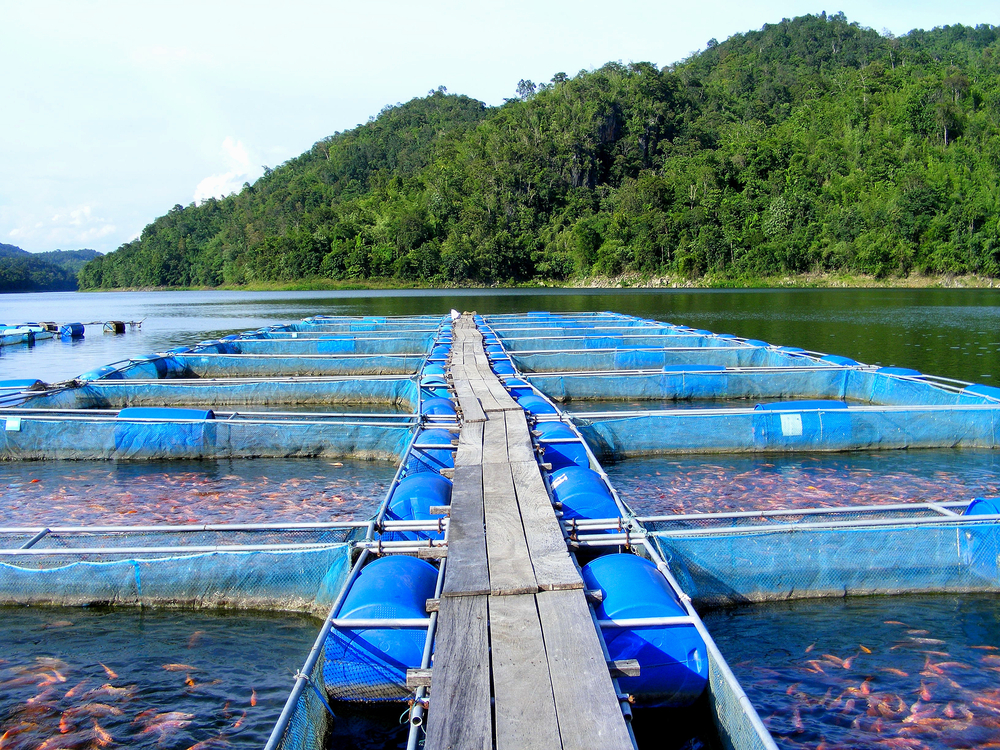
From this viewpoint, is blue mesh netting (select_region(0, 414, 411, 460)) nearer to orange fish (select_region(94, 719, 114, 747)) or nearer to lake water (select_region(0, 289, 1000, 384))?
orange fish (select_region(94, 719, 114, 747))

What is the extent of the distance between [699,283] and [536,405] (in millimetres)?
68618

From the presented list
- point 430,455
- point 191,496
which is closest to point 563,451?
point 430,455

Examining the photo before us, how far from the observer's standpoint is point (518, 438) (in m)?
Answer: 9.67

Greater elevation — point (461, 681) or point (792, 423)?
point (792, 423)

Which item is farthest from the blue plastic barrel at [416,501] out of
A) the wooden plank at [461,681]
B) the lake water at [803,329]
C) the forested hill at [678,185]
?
the forested hill at [678,185]

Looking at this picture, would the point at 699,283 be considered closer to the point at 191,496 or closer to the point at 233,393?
the point at 233,393

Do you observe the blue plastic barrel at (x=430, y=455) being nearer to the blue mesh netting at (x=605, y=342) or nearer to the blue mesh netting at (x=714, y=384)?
the blue mesh netting at (x=714, y=384)

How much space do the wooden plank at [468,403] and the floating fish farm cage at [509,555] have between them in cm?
10

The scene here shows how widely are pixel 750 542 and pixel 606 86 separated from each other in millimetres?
114701

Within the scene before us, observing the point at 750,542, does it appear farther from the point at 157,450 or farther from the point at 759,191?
the point at 759,191

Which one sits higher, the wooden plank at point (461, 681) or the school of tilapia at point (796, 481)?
the wooden plank at point (461, 681)

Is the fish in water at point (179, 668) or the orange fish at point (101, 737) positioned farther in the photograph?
the fish in water at point (179, 668)

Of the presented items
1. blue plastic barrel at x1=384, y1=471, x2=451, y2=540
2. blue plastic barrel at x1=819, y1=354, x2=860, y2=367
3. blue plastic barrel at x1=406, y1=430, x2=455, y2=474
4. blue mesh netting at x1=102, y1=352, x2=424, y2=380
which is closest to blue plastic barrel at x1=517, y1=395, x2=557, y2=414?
blue plastic barrel at x1=406, y1=430, x2=455, y2=474

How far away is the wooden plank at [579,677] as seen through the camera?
3.75m
